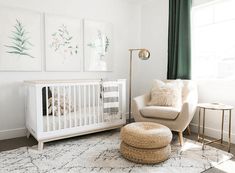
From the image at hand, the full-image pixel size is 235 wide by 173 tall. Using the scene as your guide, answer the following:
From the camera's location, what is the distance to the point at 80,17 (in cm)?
350

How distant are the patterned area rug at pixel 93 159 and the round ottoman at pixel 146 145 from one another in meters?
0.07

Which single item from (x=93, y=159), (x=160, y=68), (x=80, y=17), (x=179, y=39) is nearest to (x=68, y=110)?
(x=93, y=159)

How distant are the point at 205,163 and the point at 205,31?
211 centimetres

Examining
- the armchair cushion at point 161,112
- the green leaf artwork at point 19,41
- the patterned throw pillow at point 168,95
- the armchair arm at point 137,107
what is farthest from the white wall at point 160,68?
the green leaf artwork at point 19,41

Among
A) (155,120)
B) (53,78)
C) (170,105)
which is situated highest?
(53,78)

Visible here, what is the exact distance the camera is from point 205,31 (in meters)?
3.25

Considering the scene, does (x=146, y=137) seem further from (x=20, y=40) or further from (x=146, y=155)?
(x=20, y=40)

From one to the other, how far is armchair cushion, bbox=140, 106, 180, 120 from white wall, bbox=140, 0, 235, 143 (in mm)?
755

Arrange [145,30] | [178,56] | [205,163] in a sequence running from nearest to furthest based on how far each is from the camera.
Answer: [205,163] < [178,56] < [145,30]

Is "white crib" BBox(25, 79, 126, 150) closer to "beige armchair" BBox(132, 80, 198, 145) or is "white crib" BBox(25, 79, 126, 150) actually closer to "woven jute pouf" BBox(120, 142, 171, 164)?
"beige armchair" BBox(132, 80, 198, 145)

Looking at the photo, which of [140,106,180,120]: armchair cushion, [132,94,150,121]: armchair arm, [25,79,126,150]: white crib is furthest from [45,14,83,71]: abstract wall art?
[140,106,180,120]: armchair cushion

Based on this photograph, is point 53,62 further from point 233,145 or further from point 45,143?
point 233,145

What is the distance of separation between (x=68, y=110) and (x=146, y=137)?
1.27 meters

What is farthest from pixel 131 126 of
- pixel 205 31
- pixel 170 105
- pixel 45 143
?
pixel 205 31
